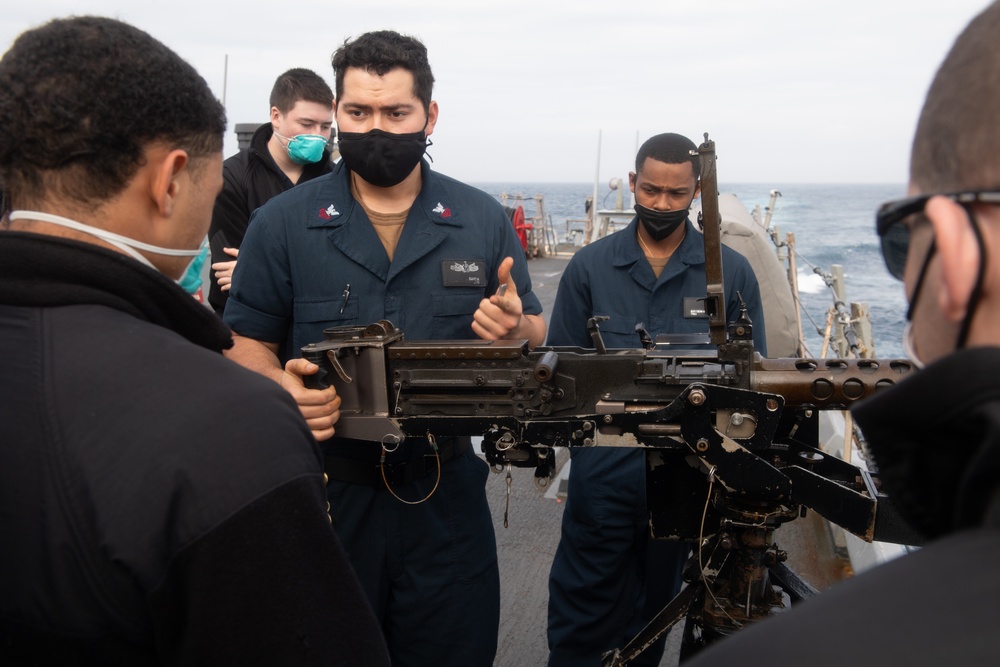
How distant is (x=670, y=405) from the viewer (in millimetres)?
2365

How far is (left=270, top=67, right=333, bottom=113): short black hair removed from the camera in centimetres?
466

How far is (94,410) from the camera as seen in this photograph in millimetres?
1256

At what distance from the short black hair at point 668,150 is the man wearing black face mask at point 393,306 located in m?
1.20

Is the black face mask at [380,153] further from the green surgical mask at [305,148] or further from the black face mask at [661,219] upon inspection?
the green surgical mask at [305,148]

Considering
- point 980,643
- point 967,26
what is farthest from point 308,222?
point 980,643

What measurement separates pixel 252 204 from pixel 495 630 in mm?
2676

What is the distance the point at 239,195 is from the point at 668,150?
90.5 inches

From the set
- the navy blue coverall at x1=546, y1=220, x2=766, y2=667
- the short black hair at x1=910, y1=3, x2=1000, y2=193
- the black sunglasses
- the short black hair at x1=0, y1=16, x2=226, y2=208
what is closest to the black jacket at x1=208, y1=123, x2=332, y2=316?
the navy blue coverall at x1=546, y1=220, x2=766, y2=667

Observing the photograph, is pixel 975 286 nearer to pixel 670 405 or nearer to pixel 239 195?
pixel 670 405

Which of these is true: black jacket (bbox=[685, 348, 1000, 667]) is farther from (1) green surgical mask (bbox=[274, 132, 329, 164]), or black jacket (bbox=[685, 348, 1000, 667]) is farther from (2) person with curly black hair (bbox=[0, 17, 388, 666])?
(1) green surgical mask (bbox=[274, 132, 329, 164])

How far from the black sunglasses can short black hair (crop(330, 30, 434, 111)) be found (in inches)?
84.1

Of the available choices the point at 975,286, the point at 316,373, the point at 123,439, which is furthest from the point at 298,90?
the point at 975,286

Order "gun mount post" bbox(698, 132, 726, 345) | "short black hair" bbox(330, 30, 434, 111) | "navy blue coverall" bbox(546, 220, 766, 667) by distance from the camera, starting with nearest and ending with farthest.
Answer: "gun mount post" bbox(698, 132, 726, 345)
"short black hair" bbox(330, 30, 434, 111)
"navy blue coverall" bbox(546, 220, 766, 667)

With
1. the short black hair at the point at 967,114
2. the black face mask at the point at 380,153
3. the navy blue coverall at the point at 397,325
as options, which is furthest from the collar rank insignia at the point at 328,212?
the short black hair at the point at 967,114
